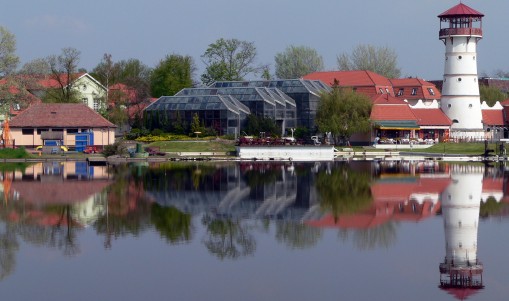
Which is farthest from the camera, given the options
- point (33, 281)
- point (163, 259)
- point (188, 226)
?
point (188, 226)

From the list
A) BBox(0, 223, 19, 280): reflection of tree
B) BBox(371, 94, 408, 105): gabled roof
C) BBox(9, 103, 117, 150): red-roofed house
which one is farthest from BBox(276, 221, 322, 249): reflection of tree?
BBox(371, 94, 408, 105): gabled roof

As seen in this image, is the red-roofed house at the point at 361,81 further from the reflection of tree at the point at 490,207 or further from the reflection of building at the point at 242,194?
the reflection of tree at the point at 490,207

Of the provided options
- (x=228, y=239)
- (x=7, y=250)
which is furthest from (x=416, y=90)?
(x=7, y=250)

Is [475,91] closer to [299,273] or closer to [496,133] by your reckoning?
[496,133]

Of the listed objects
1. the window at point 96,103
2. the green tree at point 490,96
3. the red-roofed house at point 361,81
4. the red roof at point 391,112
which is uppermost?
the red-roofed house at point 361,81

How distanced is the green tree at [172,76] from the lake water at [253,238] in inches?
2026

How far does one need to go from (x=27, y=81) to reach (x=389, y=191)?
3791cm

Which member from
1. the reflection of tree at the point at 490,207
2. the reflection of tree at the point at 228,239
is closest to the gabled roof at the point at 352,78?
the reflection of tree at the point at 490,207

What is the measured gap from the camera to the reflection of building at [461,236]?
68.7 ft

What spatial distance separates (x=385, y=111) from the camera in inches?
3113

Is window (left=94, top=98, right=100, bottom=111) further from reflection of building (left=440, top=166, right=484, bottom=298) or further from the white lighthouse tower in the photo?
reflection of building (left=440, top=166, right=484, bottom=298)

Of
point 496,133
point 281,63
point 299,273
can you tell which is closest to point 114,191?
point 299,273

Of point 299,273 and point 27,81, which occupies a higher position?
point 27,81

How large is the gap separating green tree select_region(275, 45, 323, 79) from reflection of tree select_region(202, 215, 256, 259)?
90090mm
